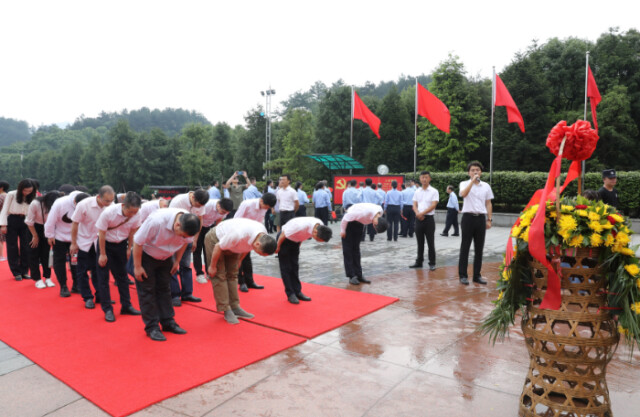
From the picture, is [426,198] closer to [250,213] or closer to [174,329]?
[250,213]

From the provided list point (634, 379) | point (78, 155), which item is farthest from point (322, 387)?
point (78, 155)

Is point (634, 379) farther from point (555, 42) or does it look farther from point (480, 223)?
point (555, 42)

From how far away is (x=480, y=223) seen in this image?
20.4 ft

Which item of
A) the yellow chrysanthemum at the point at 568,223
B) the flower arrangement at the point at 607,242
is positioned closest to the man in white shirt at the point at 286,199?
the flower arrangement at the point at 607,242

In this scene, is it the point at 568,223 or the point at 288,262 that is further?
the point at 288,262

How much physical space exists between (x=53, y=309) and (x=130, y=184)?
150 ft

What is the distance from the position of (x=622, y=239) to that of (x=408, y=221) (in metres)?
10.1

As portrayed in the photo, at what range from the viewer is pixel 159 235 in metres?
4.08

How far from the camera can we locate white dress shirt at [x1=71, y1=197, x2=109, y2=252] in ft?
16.0

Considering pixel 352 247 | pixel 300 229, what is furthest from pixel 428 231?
pixel 300 229

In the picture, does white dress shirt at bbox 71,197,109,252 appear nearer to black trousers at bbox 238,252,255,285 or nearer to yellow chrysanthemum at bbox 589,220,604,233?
black trousers at bbox 238,252,255,285

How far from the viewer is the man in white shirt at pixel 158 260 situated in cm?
399

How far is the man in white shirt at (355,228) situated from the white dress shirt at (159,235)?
2491mm

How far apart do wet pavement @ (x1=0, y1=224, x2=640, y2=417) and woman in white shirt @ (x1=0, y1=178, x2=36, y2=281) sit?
11.3 feet
